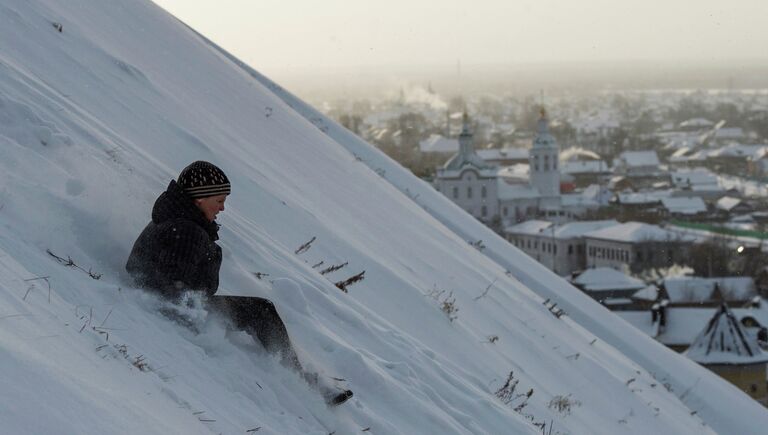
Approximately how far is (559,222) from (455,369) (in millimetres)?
80987

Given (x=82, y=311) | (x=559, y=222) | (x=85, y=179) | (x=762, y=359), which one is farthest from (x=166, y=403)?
(x=559, y=222)

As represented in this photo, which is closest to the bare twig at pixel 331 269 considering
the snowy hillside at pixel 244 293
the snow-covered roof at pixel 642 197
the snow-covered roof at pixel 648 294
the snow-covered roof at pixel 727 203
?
the snowy hillside at pixel 244 293

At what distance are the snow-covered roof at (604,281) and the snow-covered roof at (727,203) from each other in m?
39.0

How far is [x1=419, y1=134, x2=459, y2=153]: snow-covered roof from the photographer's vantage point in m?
144

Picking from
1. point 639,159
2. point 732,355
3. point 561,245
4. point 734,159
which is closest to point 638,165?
point 639,159

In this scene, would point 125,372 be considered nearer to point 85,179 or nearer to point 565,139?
point 85,179

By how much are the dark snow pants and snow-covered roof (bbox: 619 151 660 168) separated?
131829mm

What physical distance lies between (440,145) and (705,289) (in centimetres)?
9892

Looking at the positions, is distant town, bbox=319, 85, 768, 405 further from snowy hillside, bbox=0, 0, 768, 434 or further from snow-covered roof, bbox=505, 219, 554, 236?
snowy hillside, bbox=0, 0, 768, 434

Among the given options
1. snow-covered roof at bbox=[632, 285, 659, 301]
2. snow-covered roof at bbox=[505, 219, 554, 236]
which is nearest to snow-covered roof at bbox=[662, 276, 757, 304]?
snow-covered roof at bbox=[632, 285, 659, 301]

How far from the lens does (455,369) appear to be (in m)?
6.24

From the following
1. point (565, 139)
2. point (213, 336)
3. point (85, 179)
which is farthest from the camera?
point (565, 139)

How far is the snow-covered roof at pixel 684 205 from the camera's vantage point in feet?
295

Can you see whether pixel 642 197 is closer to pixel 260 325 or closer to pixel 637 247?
pixel 637 247
